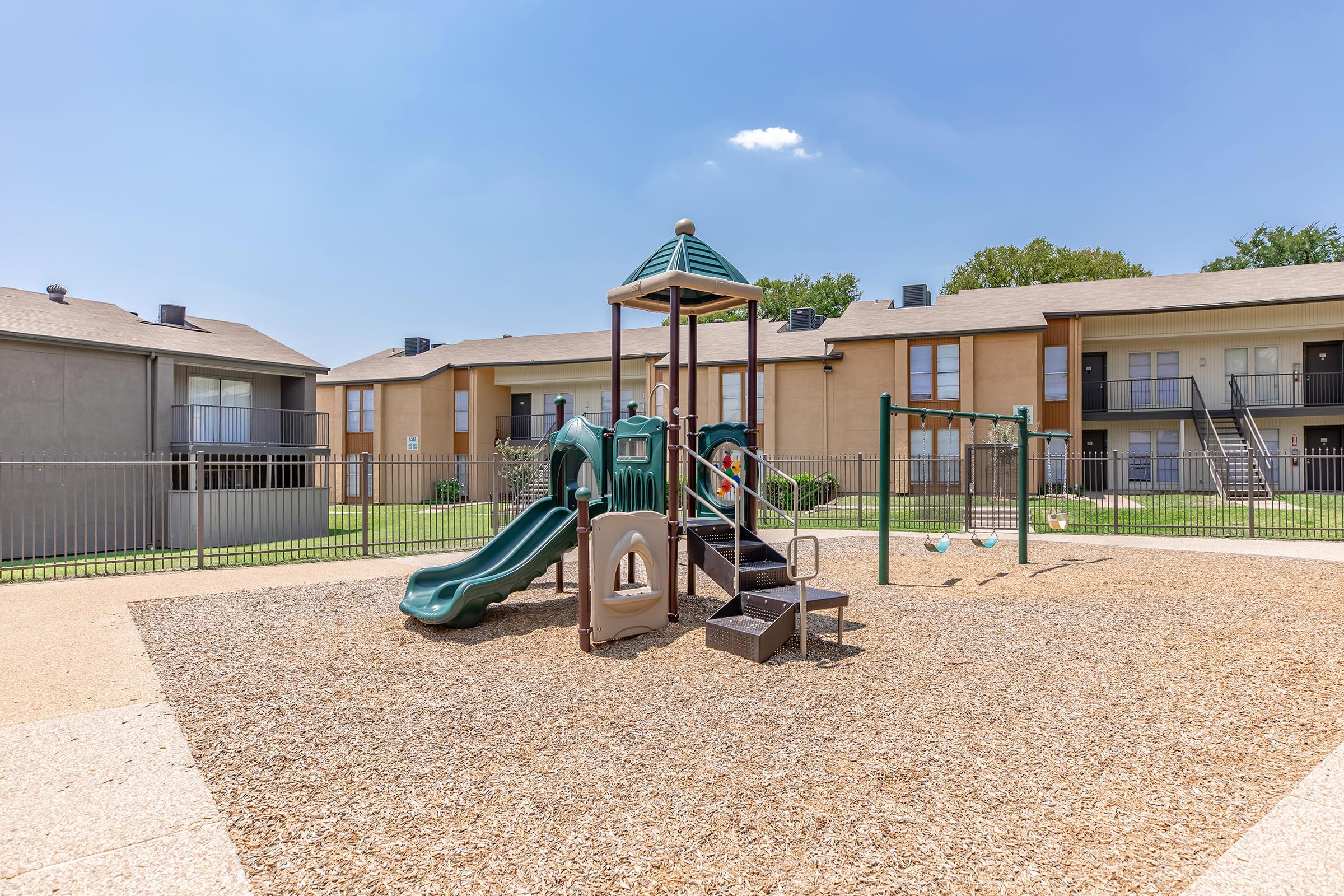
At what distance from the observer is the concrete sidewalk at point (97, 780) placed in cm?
306

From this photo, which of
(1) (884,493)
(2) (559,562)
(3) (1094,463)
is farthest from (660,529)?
(3) (1094,463)

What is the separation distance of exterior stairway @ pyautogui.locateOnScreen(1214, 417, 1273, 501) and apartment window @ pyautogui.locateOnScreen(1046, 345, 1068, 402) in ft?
15.7

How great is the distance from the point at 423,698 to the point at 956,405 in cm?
2481

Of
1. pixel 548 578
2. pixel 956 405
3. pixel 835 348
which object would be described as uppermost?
pixel 835 348

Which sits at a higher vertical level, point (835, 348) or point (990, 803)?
point (835, 348)

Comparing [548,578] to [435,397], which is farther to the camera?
[435,397]

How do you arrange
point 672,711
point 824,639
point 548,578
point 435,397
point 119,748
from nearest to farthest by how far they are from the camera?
point 119,748 → point 672,711 → point 824,639 → point 548,578 → point 435,397

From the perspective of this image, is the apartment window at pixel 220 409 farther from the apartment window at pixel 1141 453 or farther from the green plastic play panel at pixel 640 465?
the apartment window at pixel 1141 453

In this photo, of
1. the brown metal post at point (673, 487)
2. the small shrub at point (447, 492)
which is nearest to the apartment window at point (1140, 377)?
the brown metal post at point (673, 487)

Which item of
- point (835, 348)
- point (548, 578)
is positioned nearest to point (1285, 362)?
point (835, 348)

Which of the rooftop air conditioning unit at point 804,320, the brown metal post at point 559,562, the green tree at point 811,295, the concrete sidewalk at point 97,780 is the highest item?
the green tree at point 811,295

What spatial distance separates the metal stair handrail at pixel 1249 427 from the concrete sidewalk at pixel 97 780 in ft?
90.9

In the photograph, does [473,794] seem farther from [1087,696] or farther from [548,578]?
[548,578]

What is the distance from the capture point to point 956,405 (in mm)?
26672
